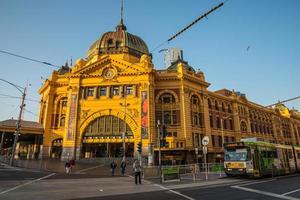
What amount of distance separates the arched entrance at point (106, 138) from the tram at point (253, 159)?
2072 centimetres

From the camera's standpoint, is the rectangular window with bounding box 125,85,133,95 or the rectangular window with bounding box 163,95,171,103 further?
the rectangular window with bounding box 163,95,171,103

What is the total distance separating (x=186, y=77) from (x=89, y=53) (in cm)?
2471

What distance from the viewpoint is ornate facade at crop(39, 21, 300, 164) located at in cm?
3788

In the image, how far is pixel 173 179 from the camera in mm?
18219

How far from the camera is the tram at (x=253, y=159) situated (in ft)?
61.5

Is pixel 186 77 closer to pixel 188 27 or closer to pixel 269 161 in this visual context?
pixel 269 161

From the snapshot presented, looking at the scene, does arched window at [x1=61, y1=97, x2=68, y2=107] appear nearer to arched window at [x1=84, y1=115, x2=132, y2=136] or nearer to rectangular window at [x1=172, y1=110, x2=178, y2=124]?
arched window at [x1=84, y1=115, x2=132, y2=136]

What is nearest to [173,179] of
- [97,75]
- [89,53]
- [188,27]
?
[188,27]

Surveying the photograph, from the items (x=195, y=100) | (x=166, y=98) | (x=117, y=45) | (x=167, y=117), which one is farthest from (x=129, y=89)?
(x=195, y=100)

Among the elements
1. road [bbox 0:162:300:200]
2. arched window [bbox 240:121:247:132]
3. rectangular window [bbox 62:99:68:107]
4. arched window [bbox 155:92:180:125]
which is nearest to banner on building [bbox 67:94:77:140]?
rectangular window [bbox 62:99:68:107]

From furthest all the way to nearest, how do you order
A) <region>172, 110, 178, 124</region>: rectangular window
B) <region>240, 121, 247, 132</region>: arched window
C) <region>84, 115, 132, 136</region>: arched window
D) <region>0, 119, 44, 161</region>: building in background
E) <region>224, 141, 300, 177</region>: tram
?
<region>240, 121, 247, 132</region>: arched window, <region>172, 110, 178, 124</region>: rectangular window, <region>0, 119, 44, 161</region>: building in background, <region>84, 115, 132, 136</region>: arched window, <region>224, 141, 300, 177</region>: tram

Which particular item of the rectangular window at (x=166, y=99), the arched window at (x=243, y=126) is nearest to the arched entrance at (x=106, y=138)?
the rectangular window at (x=166, y=99)

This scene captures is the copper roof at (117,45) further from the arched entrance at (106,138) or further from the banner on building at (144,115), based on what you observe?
the arched entrance at (106,138)

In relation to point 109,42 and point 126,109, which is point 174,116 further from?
point 109,42
